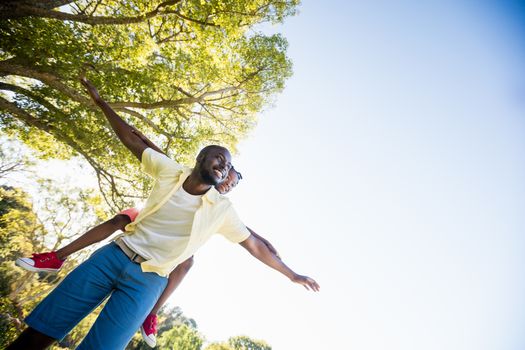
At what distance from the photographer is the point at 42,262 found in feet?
8.29

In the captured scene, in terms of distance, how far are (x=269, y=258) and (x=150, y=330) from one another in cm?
189

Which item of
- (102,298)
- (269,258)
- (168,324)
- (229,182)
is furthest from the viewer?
(168,324)

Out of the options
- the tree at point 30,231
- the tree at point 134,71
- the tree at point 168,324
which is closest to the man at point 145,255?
the tree at point 134,71

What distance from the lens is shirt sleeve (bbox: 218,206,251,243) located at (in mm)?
2480

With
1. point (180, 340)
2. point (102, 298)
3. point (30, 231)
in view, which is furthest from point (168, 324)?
point (102, 298)

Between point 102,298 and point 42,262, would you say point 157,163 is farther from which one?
point 42,262

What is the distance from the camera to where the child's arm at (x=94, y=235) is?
2.71 m

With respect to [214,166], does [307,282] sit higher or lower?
lower

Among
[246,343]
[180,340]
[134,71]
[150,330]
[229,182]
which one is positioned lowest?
[180,340]

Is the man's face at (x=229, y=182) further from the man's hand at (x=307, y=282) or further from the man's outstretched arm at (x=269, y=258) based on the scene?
the man's hand at (x=307, y=282)

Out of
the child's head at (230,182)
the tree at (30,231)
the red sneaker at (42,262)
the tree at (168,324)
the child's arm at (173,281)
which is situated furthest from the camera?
the tree at (168,324)

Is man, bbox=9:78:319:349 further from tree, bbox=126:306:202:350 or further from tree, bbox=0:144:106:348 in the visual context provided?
tree, bbox=0:144:106:348

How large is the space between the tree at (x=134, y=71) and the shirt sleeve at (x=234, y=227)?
4.56m

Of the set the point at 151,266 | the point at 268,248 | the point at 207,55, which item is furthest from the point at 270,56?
the point at 151,266
